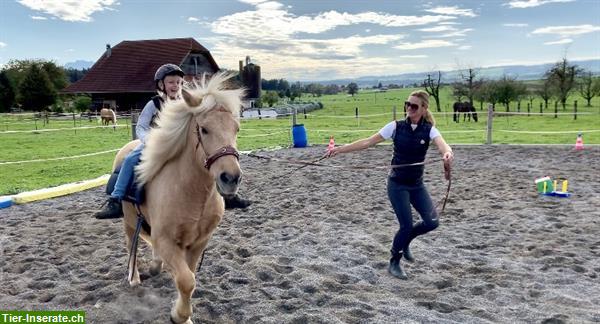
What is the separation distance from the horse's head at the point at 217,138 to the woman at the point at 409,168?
1.60 m

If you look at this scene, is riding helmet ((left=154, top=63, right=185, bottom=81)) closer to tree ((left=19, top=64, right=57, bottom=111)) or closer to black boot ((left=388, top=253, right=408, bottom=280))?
black boot ((left=388, top=253, right=408, bottom=280))

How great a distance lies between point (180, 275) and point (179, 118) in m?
1.12

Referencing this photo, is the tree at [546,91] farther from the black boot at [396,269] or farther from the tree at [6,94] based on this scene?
the tree at [6,94]

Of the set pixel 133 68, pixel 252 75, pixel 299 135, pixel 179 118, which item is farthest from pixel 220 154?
pixel 252 75

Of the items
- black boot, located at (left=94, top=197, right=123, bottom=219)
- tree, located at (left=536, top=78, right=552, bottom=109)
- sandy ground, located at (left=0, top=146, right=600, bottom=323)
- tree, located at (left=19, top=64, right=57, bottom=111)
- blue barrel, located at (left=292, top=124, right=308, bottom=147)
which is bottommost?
sandy ground, located at (left=0, top=146, right=600, bottom=323)

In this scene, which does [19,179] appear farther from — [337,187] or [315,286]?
[315,286]

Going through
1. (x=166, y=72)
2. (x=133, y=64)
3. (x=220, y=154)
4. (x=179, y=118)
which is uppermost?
(x=133, y=64)

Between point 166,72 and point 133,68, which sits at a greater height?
point 133,68

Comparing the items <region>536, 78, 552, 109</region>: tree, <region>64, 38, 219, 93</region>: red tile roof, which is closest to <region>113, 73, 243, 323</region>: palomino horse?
<region>64, 38, 219, 93</region>: red tile roof

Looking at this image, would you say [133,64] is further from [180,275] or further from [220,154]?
[220,154]

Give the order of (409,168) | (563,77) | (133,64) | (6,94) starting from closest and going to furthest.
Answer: (409,168), (563,77), (133,64), (6,94)

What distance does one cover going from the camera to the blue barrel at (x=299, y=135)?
13.9 meters

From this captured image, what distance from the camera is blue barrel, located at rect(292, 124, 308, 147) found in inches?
546

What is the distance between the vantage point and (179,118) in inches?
118
